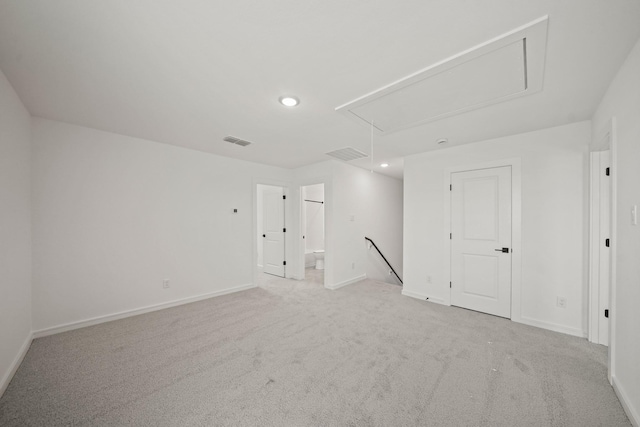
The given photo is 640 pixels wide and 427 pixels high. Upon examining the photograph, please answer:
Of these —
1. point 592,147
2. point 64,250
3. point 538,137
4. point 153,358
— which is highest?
point 538,137

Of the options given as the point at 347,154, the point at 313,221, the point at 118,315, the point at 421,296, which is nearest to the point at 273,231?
the point at 313,221

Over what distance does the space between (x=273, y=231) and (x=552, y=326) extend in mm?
4739

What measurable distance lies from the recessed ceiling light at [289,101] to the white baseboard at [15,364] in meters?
3.12

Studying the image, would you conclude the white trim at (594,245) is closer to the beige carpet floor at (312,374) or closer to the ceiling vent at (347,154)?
the beige carpet floor at (312,374)

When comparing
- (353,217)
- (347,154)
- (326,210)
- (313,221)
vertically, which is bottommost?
(313,221)

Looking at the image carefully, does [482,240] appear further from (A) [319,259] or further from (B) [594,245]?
(A) [319,259]

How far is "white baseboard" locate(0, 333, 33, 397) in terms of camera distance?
187 cm

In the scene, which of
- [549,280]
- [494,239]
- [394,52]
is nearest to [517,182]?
[494,239]

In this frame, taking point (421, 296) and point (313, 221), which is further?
point (313, 221)

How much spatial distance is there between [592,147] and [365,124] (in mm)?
2391

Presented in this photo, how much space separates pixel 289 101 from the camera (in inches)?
89.5

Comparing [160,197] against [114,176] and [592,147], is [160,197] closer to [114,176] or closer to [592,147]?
[114,176]

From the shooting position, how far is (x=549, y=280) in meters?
2.94

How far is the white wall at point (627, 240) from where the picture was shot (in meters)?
1.54
